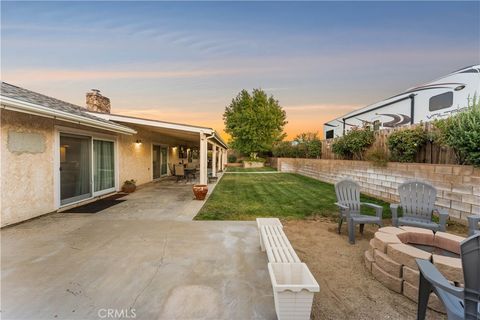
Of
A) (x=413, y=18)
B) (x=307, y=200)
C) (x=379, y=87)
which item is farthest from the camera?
(x=379, y=87)

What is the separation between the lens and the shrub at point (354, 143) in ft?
29.0

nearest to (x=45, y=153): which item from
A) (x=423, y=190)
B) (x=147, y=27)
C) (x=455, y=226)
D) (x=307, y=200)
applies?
(x=147, y=27)

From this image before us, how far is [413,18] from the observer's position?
847cm

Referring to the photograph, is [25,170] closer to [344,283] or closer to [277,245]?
[277,245]

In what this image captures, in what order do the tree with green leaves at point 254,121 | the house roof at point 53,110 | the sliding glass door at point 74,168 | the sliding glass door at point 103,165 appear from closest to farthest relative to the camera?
the house roof at point 53,110
the sliding glass door at point 74,168
the sliding glass door at point 103,165
the tree with green leaves at point 254,121

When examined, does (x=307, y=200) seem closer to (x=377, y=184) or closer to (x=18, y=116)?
(x=377, y=184)

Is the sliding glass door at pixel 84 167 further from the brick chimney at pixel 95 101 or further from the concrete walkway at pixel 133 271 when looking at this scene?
the brick chimney at pixel 95 101

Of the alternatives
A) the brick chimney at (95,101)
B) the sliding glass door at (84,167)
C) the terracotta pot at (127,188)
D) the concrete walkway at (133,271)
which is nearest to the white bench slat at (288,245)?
the concrete walkway at (133,271)

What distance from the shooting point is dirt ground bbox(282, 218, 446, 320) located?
229 cm

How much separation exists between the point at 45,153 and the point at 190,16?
7.28 metres

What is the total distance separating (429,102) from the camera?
10422 mm

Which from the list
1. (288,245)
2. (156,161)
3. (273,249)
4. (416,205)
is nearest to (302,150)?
(156,161)

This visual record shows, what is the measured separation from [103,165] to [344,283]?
8729 mm

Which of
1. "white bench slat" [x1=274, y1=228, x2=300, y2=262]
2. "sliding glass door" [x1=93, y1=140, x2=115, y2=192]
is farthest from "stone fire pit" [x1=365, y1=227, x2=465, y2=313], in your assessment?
"sliding glass door" [x1=93, y1=140, x2=115, y2=192]
